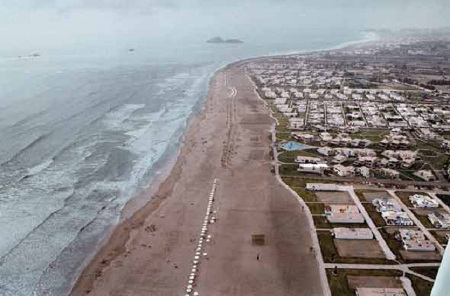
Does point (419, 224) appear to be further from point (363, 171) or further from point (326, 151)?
point (326, 151)

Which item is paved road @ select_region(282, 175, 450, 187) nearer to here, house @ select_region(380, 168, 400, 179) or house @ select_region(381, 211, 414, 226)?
house @ select_region(380, 168, 400, 179)

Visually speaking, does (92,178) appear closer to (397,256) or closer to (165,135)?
(165,135)

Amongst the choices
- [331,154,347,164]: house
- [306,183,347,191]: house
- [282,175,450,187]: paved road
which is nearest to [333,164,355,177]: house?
[282,175,450,187]: paved road

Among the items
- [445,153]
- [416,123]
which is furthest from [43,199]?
[416,123]

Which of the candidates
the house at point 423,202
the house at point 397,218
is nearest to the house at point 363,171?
the house at point 423,202

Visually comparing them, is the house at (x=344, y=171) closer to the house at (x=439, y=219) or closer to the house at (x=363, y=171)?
the house at (x=363, y=171)
